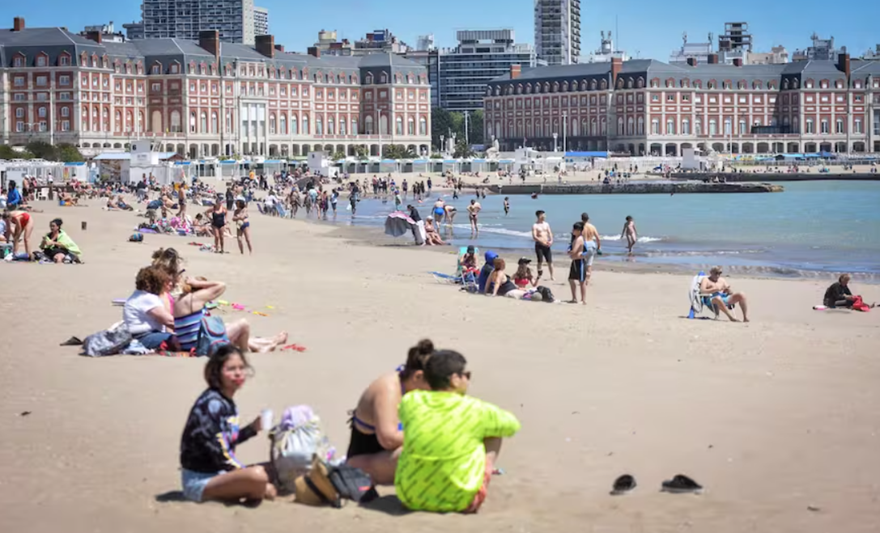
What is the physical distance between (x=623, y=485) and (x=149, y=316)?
492cm

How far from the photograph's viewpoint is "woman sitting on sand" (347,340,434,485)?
286 inches

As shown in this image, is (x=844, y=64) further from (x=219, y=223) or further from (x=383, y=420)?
(x=383, y=420)

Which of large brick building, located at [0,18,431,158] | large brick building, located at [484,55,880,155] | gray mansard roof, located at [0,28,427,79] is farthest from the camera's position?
large brick building, located at [484,55,880,155]

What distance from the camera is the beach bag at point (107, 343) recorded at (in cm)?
1079

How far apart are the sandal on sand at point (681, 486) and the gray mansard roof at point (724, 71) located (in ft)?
429

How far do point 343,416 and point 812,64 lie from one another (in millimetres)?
137334

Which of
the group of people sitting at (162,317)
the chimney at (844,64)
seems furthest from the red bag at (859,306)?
the chimney at (844,64)

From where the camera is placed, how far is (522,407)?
376 inches

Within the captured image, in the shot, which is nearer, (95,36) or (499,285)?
(499,285)

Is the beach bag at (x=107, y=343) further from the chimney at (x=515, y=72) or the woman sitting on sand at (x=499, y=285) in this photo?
the chimney at (x=515, y=72)

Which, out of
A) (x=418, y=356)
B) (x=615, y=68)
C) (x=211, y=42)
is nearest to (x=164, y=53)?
(x=211, y=42)

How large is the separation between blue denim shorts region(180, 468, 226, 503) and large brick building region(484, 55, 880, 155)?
13182 centimetres

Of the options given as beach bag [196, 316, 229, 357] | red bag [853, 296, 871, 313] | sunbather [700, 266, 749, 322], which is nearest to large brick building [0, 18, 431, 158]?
red bag [853, 296, 871, 313]

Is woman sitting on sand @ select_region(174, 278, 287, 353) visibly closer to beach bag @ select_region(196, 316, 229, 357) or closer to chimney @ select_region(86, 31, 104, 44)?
beach bag @ select_region(196, 316, 229, 357)
